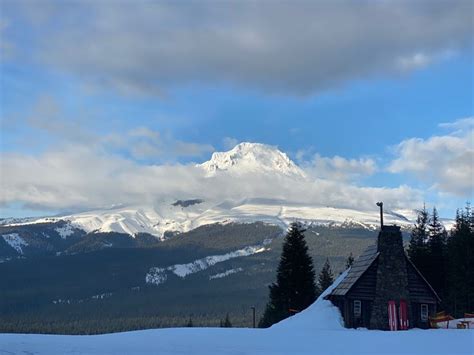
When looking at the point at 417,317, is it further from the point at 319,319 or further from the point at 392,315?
the point at 319,319

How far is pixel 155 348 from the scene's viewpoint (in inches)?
1009

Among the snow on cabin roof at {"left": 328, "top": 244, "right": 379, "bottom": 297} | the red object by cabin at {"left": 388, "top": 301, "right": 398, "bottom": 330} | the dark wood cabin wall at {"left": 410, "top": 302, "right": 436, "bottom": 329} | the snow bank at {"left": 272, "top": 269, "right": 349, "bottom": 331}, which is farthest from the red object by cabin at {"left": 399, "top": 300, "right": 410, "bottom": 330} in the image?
the snow bank at {"left": 272, "top": 269, "right": 349, "bottom": 331}

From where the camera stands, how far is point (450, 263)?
188ft

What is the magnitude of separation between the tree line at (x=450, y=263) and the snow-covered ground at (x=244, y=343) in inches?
905

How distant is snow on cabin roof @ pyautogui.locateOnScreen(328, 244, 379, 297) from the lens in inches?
1678

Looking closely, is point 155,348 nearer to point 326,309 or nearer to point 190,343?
point 190,343

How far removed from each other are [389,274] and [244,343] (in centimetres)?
1806

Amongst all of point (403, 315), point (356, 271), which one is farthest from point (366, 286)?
point (403, 315)

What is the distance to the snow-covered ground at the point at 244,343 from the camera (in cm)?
2489

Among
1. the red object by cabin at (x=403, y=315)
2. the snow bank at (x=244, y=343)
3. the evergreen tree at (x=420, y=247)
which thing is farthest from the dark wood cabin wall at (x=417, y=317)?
the evergreen tree at (x=420, y=247)

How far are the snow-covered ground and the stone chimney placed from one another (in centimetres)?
862

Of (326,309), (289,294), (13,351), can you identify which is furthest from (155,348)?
(289,294)

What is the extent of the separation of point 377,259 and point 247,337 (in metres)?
16.2

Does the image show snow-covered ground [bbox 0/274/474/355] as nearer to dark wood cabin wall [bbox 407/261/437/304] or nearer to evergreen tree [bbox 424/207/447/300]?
dark wood cabin wall [bbox 407/261/437/304]
